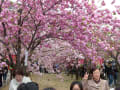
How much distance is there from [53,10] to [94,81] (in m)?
2.88

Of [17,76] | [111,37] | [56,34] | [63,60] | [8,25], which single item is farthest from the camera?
[63,60]

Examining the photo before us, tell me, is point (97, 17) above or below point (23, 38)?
above

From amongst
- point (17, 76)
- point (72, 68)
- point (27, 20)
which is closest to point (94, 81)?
point (17, 76)

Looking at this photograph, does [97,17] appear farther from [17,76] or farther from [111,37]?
[111,37]

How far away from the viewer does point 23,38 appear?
5.88 m

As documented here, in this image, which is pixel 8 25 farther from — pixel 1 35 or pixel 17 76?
pixel 17 76

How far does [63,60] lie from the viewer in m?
14.3

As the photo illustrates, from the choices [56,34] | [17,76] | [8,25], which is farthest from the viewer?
[56,34]

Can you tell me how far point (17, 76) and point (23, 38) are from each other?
2.46m

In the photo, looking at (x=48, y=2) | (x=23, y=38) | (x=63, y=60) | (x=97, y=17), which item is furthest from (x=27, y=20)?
(x=63, y=60)

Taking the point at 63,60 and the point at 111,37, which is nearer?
the point at 111,37

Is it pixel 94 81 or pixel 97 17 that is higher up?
pixel 97 17

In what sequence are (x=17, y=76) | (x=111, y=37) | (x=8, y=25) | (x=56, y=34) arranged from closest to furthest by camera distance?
1. (x=17, y=76)
2. (x=8, y=25)
3. (x=56, y=34)
4. (x=111, y=37)

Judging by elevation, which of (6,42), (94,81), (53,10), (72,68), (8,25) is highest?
(53,10)
